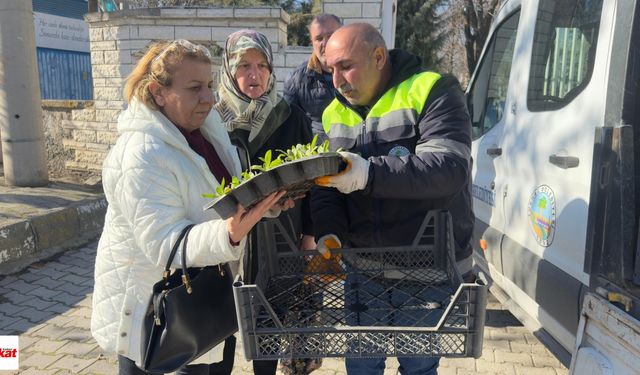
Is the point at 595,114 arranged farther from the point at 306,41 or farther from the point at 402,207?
the point at 306,41

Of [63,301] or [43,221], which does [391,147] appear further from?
[43,221]

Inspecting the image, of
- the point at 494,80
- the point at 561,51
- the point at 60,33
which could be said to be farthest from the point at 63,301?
the point at 60,33

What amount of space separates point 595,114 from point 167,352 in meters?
1.88

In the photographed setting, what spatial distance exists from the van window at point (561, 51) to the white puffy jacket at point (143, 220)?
1699 millimetres

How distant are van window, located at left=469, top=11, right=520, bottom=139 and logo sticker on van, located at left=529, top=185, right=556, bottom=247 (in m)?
0.80

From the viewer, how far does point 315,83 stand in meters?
3.21

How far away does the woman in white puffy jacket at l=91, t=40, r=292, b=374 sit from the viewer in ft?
5.26

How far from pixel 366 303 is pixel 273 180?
0.60 m

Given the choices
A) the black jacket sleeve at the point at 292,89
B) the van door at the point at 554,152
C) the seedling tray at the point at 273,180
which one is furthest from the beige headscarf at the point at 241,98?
Result: the van door at the point at 554,152

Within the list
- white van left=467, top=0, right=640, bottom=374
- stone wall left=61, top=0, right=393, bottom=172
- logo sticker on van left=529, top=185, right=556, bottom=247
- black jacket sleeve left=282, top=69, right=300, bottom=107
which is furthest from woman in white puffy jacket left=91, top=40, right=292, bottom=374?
stone wall left=61, top=0, right=393, bottom=172

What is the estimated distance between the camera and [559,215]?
222cm

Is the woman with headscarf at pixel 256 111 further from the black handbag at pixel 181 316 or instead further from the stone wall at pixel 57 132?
the stone wall at pixel 57 132

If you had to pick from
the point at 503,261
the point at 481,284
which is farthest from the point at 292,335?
the point at 503,261

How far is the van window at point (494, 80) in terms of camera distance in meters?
3.29
